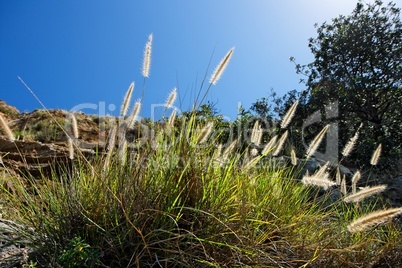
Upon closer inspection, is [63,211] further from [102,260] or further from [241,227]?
[241,227]

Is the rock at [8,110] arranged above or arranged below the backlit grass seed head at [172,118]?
above

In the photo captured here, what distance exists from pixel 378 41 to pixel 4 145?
8.50 metres

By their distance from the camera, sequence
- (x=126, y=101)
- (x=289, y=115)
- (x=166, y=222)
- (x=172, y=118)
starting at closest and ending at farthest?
(x=166, y=222) < (x=126, y=101) < (x=172, y=118) < (x=289, y=115)

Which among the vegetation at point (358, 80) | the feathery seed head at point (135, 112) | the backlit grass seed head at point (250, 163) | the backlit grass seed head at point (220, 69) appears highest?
the vegetation at point (358, 80)

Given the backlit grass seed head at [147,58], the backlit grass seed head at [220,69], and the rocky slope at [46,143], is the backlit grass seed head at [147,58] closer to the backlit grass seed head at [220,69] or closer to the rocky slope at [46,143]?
the backlit grass seed head at [220,69]

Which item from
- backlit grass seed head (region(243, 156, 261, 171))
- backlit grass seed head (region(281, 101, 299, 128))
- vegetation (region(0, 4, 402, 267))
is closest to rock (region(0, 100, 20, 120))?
vegetation (region(0, 4, 402, 267))

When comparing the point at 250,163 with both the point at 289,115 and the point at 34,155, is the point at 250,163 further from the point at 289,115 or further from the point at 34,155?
the point at 34,155

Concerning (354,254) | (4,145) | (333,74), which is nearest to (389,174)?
(333,74)

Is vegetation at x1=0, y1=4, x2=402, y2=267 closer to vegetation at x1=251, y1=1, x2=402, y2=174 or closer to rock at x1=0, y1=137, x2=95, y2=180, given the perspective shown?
rock at x1=0, y1=137, x2=95, y2=180

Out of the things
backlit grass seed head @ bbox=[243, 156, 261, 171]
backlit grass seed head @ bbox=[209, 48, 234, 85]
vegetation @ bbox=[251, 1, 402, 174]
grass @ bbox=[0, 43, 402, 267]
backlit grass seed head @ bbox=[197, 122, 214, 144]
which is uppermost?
vegetation @ bbox=[251, 1, 402, 174]

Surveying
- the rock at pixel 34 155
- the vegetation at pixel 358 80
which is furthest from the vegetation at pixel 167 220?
the vegetation at pixel 358 80

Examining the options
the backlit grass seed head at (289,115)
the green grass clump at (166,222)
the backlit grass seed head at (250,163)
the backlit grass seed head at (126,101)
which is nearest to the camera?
the green grass clump at (166,222)

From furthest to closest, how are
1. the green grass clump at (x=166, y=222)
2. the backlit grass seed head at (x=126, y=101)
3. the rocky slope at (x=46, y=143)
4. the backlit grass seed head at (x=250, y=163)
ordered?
the rocky slope at (x=46, y=143) → the backlit grass seed head at (x=250, y=163) → the backlit grass seed head at (x=126, y=101) → the green grass clump at (x=166, y=222)

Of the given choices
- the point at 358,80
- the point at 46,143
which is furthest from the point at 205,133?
the point at 358,80
